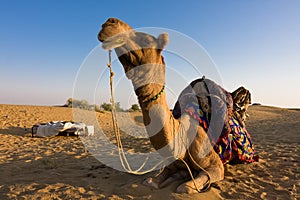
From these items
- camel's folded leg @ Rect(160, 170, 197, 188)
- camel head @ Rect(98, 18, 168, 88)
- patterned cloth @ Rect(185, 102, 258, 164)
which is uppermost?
camel head @ Rect(98, 18, 168, 88)

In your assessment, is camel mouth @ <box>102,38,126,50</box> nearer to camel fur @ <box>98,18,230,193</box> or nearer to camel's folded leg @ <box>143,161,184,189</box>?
camel fur @ <box>98,18,230,193</box>

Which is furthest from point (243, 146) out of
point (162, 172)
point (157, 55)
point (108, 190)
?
point (157, 55)

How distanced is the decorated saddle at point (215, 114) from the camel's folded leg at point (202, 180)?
0.36 m

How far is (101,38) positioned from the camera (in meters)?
Answer: 1.89

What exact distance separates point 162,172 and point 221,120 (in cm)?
109

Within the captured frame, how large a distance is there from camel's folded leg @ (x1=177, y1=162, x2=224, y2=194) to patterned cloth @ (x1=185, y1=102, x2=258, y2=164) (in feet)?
1.21

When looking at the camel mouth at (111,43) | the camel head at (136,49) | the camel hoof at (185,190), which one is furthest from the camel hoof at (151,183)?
the camel mouth at (111,43)

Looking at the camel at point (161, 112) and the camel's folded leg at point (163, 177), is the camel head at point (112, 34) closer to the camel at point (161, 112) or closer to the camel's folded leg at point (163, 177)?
the camel at point (161, 112)

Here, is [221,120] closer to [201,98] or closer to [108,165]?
[201,98]

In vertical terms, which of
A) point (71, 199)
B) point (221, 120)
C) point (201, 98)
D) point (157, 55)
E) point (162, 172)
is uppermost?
point (157, 55)

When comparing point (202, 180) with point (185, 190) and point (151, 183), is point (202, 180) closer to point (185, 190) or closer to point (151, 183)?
point (185, 190)

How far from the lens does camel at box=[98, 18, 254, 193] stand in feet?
6.72

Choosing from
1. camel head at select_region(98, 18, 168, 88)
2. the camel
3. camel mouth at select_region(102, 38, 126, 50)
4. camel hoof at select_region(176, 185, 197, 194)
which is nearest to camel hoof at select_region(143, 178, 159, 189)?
the camel

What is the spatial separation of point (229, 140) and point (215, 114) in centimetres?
66
